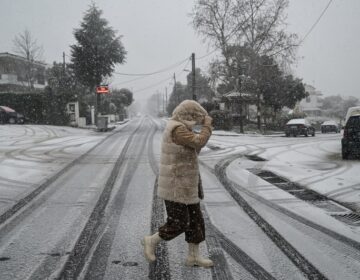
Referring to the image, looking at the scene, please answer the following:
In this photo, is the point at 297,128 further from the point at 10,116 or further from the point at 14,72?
the point at 14,72

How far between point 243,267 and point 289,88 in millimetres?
42855

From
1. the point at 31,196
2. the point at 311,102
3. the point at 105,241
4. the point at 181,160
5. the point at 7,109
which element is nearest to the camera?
the point at 181,160

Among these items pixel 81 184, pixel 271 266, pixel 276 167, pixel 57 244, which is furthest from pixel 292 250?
pixel 276 167

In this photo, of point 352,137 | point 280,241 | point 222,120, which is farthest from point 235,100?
point 280,241

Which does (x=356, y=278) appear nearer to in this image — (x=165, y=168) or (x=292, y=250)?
(x=292, y=250)

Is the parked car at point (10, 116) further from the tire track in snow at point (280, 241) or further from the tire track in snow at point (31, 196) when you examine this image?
the tire track in snow at point (280, 241)

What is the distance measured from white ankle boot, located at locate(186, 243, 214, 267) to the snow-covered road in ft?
0.25

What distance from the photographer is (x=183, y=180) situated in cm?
Answer: 407

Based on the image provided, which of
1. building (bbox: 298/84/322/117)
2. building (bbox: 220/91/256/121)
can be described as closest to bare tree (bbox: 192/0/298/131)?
building (bbox: 220/91/256/121)

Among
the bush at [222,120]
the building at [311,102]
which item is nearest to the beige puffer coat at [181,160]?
the bush at [222,120]

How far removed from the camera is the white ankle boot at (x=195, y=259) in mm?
4168

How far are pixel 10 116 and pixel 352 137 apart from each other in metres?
27.5

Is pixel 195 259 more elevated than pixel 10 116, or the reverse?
pixel 10 116

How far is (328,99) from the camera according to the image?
122938mm
